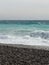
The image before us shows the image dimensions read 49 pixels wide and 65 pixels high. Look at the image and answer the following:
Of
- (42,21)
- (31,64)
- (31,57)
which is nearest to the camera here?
(31,64)

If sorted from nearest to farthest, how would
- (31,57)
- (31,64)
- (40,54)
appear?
(31,64), (31,57), (40,54)

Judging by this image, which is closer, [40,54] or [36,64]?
[36,64]

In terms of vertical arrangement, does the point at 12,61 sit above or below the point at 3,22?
above

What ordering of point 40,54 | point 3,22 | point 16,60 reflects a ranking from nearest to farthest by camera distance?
1. point 16,60
2. point 40,54
3. point 3,22

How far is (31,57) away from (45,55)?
426mm

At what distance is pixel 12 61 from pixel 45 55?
40.2 inches

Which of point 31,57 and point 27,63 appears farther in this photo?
point 31,57

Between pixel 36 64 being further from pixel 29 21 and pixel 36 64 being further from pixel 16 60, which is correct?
pixel 29 21

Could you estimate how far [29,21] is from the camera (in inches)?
862

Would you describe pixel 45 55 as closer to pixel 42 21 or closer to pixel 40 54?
pixel 40 54

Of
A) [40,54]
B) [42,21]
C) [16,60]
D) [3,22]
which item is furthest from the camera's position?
[3,22]

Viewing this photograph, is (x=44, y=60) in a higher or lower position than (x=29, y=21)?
higher

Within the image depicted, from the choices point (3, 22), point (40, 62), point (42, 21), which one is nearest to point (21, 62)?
point (40, 62)

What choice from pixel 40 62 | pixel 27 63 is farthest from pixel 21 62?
pixel 40 62
